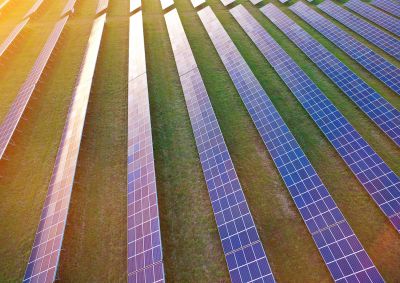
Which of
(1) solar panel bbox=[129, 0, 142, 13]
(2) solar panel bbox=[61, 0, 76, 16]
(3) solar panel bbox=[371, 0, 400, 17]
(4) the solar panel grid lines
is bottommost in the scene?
(3) solar panel bbox=[371, 0, 400, 17]

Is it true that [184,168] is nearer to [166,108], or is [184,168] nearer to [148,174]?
[148,174]

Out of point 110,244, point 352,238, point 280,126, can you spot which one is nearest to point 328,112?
point 280,126

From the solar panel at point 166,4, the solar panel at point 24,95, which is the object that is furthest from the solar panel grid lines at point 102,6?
the solar panel at point 166,4

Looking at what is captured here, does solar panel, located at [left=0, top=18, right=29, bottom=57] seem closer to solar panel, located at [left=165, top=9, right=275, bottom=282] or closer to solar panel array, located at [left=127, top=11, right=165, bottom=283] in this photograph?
solar panel array, located at [left=127, top=11, right=165, bottom=283]

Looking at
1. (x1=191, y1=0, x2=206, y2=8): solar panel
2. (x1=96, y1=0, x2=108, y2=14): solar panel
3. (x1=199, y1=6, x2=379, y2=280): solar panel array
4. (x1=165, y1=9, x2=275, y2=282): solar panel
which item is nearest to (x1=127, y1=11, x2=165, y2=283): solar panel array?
(x1=165, y1=9, x2=275, y2=282): solar panel

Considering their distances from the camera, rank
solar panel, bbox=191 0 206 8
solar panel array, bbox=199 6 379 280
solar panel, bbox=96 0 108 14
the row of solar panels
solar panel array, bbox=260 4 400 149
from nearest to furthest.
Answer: solar panel array, bbox=199 6 379 280, the row of solar panels, solar panel array, bbox=260 4 400 149, solar panel, bbox=191 0 206 8, solar panel, bbox=96 0 108 14

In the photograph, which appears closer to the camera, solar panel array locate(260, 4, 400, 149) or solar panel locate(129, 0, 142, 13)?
solar panel array locate(260, 4, 400, 149)
